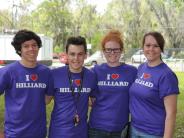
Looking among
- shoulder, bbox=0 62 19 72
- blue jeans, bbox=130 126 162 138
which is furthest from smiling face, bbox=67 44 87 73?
blue jeans, bbox=130 126 162 138

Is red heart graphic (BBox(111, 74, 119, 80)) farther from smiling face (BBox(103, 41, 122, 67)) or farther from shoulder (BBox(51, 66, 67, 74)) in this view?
shoulder (BBox(51, 66, 67, 74))

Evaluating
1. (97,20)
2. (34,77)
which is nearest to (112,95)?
(34,77)

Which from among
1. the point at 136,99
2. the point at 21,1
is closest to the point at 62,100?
the point at 136,99

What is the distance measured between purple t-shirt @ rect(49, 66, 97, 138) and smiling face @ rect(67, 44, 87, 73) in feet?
0.20

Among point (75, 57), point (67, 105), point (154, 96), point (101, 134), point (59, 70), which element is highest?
point (75, 57)

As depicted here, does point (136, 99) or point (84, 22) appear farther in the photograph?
point (84, 22)

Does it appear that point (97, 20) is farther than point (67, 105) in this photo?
Yes

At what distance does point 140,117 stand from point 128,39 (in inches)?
2205

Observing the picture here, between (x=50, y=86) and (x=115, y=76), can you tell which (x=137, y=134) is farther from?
(x=50, y=86)

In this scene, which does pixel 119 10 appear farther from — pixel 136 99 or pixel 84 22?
pixel 136 99

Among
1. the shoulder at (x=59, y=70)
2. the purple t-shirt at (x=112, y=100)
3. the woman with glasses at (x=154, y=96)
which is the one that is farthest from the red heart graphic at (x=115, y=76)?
the shoulder at (x=59, y=70)

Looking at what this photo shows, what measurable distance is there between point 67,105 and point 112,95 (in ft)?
1.68

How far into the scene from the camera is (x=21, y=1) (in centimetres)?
4578

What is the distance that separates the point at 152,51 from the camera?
4.26 meters
